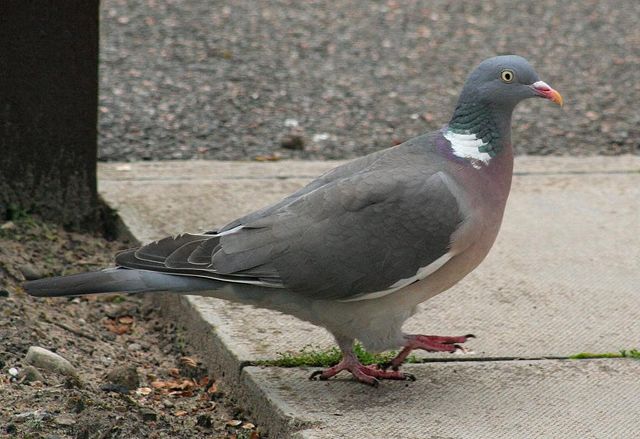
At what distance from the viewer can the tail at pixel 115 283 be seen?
137 inches

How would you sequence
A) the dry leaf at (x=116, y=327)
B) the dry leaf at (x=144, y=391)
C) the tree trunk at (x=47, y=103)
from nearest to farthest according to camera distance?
the dry leaf at (x=144, y=391)
the dry leaf at (x=116, y=327)
the tree trunk at (x=47, y=103)

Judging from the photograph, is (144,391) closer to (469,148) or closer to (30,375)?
(30,375)

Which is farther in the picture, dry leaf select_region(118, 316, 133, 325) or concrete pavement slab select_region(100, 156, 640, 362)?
dry leaf select_region(118, 316, 133, 325)

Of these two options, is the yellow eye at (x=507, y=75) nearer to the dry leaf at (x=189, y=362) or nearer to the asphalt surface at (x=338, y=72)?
the dry leaf at (x=189, y=362)

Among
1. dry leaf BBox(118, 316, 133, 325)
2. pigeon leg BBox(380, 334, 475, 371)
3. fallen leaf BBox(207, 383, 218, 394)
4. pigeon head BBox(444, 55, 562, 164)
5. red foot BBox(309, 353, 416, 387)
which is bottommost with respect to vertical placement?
dry leaf BBox(118, 316, 133, 325)

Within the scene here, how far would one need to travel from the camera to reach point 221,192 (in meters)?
5.59

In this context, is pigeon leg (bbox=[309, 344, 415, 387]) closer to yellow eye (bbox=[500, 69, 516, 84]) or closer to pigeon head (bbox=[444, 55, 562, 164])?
pigeon head (bbox=[444, 55, 562, 164])

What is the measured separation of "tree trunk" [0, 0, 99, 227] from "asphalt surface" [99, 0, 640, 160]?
1.13m

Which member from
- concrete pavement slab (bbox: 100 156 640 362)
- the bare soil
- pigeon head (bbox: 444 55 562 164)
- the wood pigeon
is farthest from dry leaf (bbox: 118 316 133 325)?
pigeon head (bbox: 444 55 562 164)

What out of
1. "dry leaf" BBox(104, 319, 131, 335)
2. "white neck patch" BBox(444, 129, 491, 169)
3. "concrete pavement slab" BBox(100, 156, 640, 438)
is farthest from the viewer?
"dry leaf" BBox(104, 319, 131, 335)

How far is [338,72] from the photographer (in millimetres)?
8078

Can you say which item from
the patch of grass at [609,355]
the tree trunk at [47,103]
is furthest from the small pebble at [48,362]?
the patch of grass at [609,355]

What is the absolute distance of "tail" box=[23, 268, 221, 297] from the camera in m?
3.49

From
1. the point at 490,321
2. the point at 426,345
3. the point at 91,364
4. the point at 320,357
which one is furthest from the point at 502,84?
the point at 91,364
